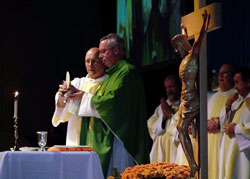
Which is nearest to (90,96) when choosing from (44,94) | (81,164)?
(81,164)

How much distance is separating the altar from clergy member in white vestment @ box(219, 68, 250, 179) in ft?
7.12

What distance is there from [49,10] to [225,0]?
10.8ft

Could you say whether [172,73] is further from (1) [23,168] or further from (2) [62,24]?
(1) [23,168]

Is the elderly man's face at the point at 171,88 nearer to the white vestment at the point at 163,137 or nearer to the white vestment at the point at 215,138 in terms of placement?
the white vestment at the point at 163,137

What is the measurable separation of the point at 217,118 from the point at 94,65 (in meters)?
1.51

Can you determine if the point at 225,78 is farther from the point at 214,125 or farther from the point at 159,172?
the point at 159,172

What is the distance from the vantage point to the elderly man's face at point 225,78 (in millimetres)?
6590

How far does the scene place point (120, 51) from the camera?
6.47m

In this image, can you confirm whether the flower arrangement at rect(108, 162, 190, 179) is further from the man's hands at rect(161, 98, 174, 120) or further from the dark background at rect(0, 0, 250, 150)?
the dark background at rect(0, 0, 250, 150)

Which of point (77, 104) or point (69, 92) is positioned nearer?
point (69, 92)

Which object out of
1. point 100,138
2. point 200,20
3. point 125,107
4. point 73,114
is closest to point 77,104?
point 73,114

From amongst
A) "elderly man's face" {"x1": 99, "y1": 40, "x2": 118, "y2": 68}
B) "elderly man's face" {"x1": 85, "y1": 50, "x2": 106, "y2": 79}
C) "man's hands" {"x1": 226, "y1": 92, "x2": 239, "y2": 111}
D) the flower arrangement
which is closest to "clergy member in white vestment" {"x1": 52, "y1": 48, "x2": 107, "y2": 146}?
"elderly man's face" {"x1": 85, "y1": 50, "x2": 106, "y2": 79}

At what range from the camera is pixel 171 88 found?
25.9ft

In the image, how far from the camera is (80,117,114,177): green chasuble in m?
6.14
